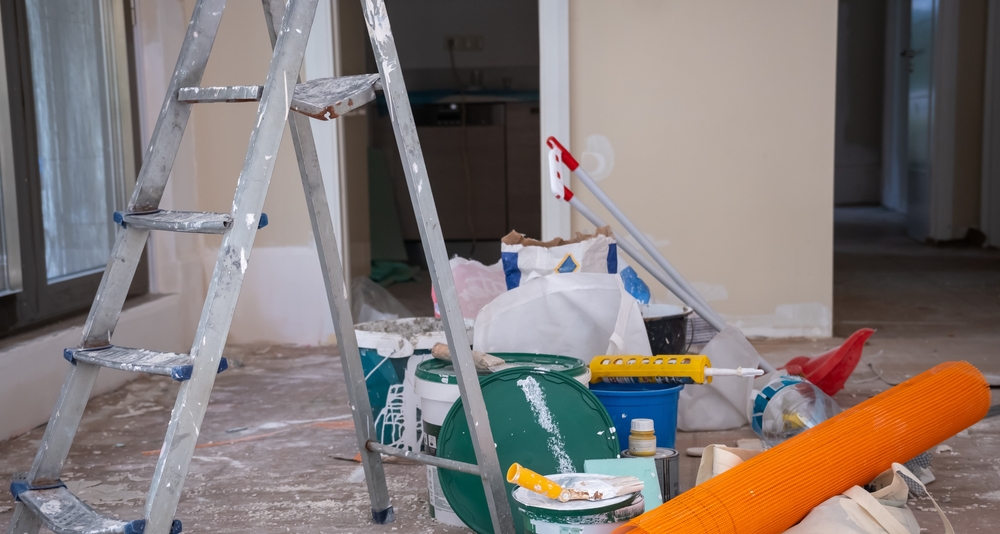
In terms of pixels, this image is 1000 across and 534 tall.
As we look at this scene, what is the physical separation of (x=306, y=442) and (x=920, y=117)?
21.4ft

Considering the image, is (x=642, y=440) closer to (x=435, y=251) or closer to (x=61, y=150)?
(x=435, y=251)

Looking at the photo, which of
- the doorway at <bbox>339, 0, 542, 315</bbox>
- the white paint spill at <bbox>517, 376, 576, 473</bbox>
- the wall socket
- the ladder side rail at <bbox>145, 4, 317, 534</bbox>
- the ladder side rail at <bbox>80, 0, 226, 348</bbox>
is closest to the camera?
the ladder side rail at <bbox>145, 4, 317, 534</bbox>

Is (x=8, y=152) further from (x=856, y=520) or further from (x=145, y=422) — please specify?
(x=856, y=520)

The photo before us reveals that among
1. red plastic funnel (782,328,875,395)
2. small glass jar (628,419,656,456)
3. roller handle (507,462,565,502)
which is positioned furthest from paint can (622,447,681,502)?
red plastic funnel (782,328,875,395)

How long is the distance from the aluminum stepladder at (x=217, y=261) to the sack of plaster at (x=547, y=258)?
853 millimetres

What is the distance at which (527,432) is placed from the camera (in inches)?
69.0

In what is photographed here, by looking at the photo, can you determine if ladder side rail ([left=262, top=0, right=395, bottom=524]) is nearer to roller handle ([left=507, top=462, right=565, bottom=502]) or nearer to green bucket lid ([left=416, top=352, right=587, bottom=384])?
green bucket lid ([left=416, top=352, right=587, bottom=384])

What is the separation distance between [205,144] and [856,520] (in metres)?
3.16

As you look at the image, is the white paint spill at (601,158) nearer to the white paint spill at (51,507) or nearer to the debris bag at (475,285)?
the debris bag at (475,285)

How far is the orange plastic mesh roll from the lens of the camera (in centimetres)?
149

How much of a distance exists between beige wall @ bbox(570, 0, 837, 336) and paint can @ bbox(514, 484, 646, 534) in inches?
93.1

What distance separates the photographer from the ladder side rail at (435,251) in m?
1.53

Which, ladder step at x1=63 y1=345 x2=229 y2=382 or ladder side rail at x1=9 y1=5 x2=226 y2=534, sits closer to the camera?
ladder step at x1=63 y1=345 x2=229 y2=382

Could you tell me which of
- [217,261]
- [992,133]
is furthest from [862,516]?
[992,133]
